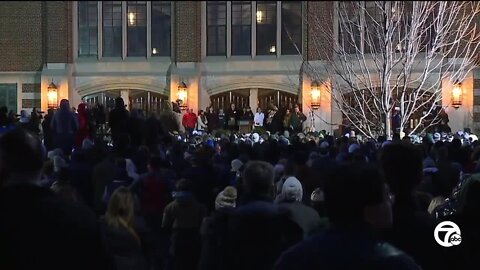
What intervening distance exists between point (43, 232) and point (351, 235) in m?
1.44

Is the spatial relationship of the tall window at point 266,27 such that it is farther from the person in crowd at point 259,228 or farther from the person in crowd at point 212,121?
the person in crowd at point 259,228

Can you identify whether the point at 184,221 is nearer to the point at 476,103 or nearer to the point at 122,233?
the point at 122,233

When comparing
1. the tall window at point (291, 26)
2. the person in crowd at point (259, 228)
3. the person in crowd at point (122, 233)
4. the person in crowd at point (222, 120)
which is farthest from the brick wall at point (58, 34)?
the person in crowd at point (259, 228)

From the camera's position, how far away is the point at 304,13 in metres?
29.6

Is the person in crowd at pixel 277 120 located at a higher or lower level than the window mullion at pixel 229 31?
lower

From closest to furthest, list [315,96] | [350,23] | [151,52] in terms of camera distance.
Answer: [350,23] → [315,96] → [151,52]

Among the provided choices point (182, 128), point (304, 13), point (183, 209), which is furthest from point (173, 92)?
point (183, 209)

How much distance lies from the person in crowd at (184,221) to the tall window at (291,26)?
21813 mm

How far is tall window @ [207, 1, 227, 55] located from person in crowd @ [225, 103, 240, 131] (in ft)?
10.3

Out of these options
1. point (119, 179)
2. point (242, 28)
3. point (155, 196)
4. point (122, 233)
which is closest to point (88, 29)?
point (242, 28)

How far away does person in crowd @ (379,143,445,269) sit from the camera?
13.9 feet

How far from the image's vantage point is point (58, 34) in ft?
101

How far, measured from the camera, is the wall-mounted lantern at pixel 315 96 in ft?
94.1

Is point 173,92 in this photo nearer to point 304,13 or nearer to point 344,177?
point 304,13
